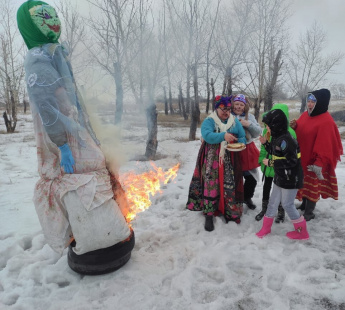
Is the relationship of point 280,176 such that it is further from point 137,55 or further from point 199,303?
point 137,55

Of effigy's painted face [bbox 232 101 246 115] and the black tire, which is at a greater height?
effigy's painted face [bbox 232 101 246 115]

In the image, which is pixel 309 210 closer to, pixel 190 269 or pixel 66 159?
pixel 190 269

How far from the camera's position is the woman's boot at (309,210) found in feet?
12.2

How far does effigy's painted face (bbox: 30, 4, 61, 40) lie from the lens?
7.11 ft

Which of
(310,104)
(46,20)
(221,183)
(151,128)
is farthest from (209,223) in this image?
(151,128)

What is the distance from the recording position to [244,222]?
376 cm

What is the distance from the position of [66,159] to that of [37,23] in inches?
45.8

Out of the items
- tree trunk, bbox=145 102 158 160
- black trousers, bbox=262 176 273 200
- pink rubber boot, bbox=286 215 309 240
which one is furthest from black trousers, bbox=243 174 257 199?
tree trunk, bbox=145 102 158 160

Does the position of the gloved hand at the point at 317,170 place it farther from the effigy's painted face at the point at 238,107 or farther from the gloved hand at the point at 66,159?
the gloved hand at the point at 66,159

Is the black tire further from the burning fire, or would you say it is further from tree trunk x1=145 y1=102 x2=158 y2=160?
tree trunk x1=145 y1=102 x2=158 y2=160

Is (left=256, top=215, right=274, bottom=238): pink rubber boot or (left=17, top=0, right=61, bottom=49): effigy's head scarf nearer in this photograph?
(left=17, top=0, right=61, bottom=49): effigy's head scarf

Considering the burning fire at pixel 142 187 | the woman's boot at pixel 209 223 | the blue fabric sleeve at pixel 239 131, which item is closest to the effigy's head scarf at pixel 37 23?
the burning fire at pixel 142 187

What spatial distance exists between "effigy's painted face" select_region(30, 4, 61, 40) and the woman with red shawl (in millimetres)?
3144

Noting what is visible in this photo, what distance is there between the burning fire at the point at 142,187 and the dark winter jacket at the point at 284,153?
1891 mm
